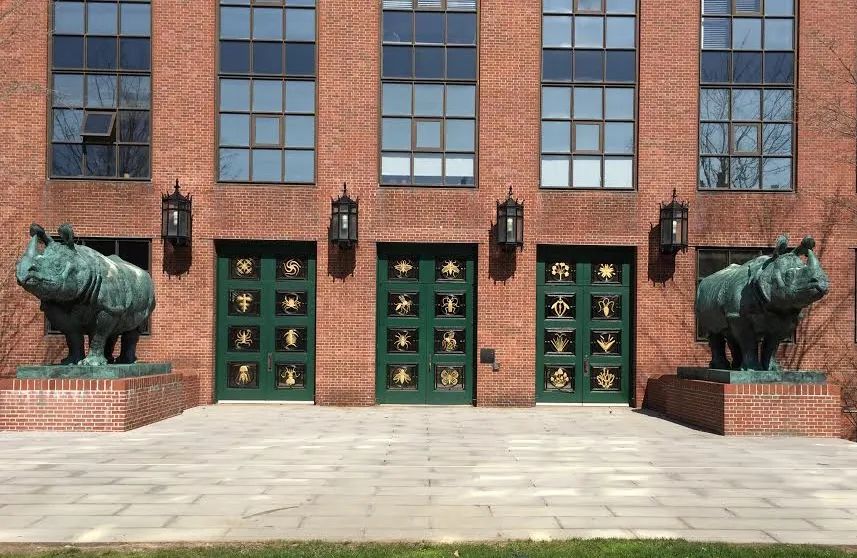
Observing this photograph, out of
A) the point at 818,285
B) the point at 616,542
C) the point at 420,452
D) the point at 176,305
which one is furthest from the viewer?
the point at 176,305

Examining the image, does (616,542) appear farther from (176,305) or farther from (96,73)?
(96,73)

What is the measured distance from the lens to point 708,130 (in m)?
17.3

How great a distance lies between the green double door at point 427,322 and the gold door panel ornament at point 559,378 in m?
1.77

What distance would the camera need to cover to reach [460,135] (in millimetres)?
17172

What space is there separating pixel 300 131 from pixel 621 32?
765cm

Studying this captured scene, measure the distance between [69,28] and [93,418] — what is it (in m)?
9.62

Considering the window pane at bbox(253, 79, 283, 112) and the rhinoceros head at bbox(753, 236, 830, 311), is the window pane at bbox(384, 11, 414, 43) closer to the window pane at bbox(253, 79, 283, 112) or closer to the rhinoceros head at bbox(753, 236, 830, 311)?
the window pane at bbox(253, 79, 283, 112)

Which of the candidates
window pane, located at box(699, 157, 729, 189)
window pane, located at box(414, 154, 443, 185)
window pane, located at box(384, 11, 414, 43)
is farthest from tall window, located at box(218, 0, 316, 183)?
window pane, located at box(699, 157, 729, 189)

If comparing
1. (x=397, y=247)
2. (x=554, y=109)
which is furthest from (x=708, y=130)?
(x=397, y=247)

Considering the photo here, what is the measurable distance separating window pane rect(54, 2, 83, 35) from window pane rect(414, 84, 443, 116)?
7.59 meters

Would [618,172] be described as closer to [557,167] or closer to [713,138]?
[557,167]

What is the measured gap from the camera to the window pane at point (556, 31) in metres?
17.3

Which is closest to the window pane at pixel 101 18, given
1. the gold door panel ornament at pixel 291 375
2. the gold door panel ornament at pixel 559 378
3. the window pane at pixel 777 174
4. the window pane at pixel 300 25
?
the window pane at pixel 300 25

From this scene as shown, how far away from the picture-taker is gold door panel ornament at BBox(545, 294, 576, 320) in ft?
56.6
